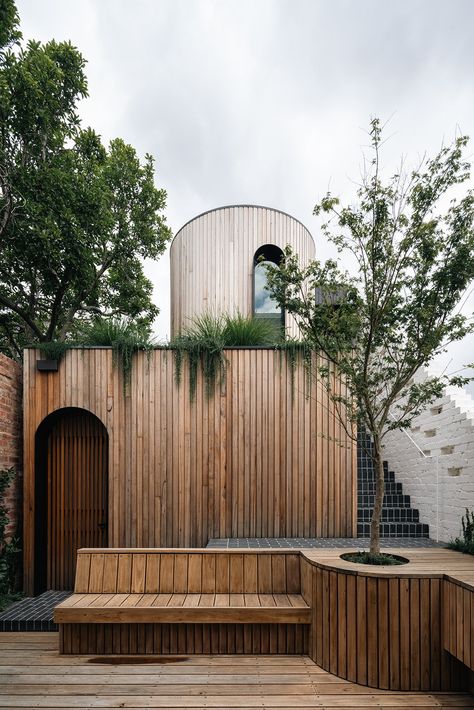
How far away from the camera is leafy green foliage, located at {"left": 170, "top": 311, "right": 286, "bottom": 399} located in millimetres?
5098

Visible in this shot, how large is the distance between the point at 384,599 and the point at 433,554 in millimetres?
1110

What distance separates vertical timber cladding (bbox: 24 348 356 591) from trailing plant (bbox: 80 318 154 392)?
11cm

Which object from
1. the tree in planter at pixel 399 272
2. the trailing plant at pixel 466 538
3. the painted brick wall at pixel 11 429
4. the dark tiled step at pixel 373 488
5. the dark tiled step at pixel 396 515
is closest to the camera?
the tree in planter at pixel 399 272

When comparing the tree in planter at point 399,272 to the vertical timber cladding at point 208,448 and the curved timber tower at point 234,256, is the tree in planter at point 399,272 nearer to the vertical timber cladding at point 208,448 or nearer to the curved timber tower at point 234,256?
the vertical timber cladding at point 208,448

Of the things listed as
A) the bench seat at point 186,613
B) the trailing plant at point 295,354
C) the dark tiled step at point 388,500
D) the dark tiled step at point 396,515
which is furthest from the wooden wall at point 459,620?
the trailing plant at point 295,354

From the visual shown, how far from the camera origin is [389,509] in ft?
17.6

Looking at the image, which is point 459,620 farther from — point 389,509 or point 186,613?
point 389,509

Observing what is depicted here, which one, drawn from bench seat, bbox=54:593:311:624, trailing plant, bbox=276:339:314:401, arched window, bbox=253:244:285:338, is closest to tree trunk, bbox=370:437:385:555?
bench seat, bbox=54:593:311:624

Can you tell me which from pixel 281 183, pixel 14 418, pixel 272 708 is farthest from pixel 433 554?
pixel 281 183

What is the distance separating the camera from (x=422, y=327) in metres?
3.44

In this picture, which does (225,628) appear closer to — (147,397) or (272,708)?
(272,708)

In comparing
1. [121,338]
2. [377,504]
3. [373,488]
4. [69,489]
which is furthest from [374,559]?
[69,489]

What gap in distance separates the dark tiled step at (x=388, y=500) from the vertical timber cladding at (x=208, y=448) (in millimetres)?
576

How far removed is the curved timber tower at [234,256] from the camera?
305 inches
